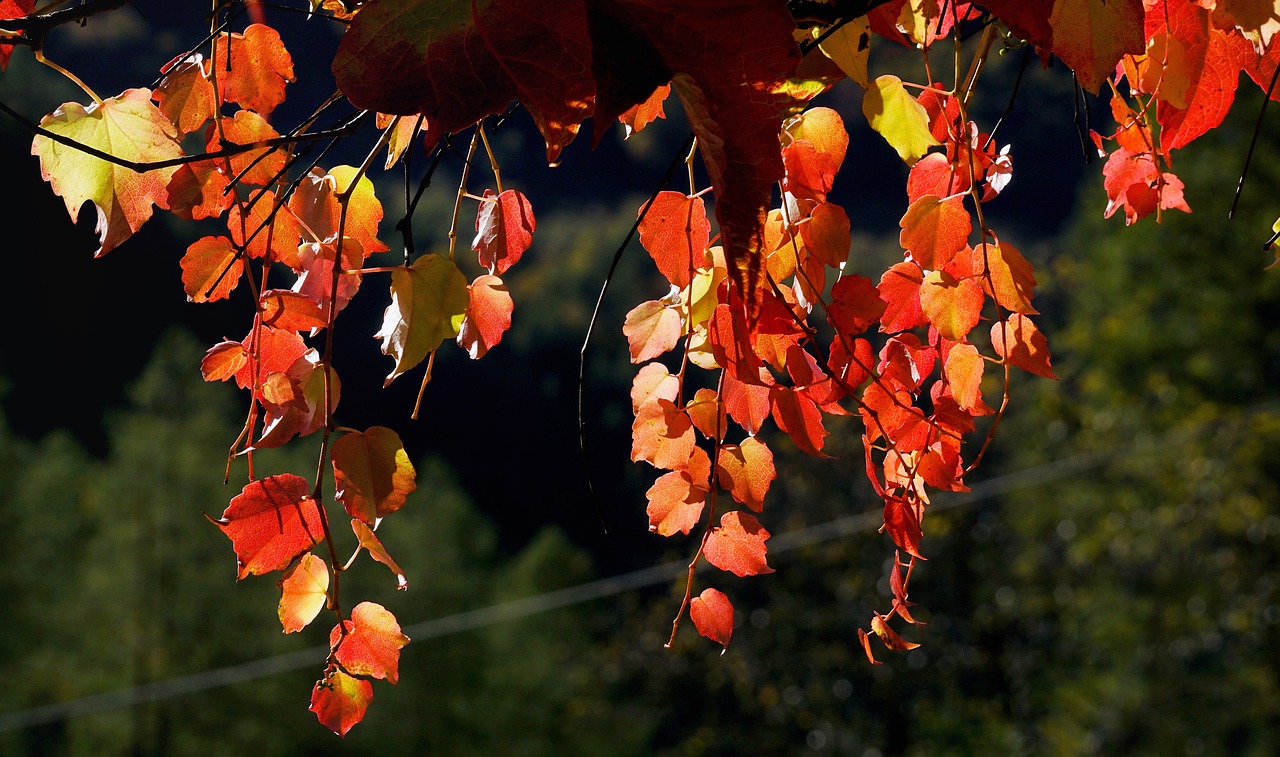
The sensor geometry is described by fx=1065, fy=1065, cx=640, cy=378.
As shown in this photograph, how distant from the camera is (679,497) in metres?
0.43

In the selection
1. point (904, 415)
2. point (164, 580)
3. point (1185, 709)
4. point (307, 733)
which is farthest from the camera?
point (164, 580)

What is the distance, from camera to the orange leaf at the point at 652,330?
16.5 inches

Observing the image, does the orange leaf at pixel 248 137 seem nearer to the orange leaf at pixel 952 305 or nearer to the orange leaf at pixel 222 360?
the orange leaf at pixel 222 360

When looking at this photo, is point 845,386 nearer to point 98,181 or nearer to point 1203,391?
point 98,181

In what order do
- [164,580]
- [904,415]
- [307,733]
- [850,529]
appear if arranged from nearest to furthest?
[904,415] < [850,529] < [307,733] < [164,580]

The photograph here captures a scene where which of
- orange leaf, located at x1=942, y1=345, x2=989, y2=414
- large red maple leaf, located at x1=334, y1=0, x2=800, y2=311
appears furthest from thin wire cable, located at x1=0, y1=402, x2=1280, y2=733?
large red maple leaf, located at x1=334, y1=0, x2=800, y2=311

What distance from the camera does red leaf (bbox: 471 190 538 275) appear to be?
40 cm

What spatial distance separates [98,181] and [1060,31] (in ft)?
0.96

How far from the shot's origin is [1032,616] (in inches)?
197

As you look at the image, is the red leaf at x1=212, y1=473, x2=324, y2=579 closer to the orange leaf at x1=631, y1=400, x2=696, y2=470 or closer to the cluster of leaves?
the cluster of leaves

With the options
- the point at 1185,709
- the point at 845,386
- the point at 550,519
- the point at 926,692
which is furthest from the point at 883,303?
the point at 550,519

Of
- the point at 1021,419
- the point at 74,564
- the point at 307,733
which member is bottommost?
the point at 307,733

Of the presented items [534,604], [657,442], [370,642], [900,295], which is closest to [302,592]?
[370,642]

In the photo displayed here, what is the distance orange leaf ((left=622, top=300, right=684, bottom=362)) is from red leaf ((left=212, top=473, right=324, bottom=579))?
139mm
